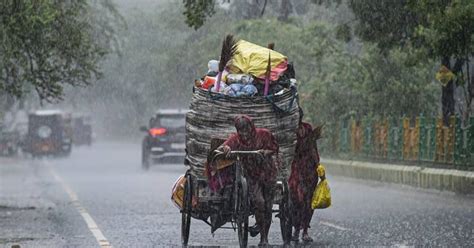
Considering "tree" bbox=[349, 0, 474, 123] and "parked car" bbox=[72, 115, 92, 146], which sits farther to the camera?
"parked car" bbox=[72, 115, 92, 146]

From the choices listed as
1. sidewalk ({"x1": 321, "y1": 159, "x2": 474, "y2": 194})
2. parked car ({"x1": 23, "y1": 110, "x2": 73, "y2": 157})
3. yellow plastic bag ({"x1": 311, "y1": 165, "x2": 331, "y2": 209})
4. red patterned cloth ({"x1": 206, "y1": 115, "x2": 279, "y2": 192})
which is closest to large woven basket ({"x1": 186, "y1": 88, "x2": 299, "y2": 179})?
red patterned cloth ({"x1": 206, "y1": 115, "x2": 279, "y2": 192})

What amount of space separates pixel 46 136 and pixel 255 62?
1773 inches

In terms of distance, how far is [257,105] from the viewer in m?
12.4

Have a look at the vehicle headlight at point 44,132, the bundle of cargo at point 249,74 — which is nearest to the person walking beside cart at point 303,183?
the bundle of cargo at point 249,74

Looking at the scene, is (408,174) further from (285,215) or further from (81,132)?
(81,132)

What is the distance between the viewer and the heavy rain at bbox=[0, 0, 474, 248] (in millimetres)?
12383

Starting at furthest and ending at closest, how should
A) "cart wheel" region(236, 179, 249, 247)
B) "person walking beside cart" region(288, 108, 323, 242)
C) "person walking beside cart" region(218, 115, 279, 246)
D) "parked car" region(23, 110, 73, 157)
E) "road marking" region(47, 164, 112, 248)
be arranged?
"parked car" region(23, 110, 73, 157)
"road marking" region(47, 164, 112, 248)
"person walking beside cart" region(288, 108, 323, 242)
"person walking beside cart" region(218, 115, 279, 246)
"cart wheel" region(236, 179, 249, 247)

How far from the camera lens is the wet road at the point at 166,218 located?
1374cm

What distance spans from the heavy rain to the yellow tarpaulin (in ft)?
0.05

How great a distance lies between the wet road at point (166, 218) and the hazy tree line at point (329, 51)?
2.44m

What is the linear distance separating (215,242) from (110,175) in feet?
68.9

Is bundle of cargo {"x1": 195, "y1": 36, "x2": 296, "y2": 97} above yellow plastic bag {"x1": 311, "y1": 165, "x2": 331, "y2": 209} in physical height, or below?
above

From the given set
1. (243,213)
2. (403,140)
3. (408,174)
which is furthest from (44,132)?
(243,213)

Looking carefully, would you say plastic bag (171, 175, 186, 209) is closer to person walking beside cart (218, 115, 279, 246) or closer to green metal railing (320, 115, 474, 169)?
person walking beside cart (218, 115, 279, 246)
